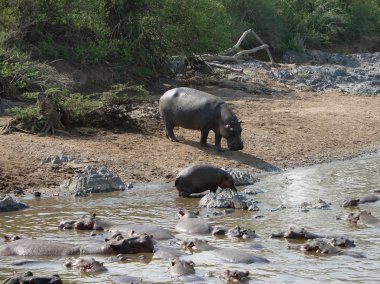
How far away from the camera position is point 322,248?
8992mm

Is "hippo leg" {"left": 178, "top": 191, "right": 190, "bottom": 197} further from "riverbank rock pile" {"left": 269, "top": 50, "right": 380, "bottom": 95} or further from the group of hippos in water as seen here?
"riverbank rock pile" {"left": 269, "top": 50, "right": 380, "bottom": 95}

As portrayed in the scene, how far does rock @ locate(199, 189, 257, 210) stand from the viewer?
37.4ft

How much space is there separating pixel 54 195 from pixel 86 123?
4.08 m

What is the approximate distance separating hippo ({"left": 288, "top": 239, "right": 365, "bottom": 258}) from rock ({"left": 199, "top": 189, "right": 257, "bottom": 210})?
2.27 metres

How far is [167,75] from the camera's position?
2227 cm

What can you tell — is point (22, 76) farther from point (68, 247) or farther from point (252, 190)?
point (68, 247)

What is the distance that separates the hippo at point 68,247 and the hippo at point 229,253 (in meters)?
0.51

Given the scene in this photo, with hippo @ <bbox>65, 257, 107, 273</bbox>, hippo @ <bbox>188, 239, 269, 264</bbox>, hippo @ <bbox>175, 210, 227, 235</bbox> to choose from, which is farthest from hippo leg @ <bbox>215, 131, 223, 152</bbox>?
hippo @ <bbox>65, 257, 107, 273</bbox>

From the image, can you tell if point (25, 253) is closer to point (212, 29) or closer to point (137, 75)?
point (137, 75)

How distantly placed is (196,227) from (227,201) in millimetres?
1683

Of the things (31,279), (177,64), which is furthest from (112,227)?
(177,64)

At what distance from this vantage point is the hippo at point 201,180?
12211mm

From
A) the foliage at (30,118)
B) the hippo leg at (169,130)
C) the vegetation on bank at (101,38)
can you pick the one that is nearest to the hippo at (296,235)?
the hippo leg at (169,130)

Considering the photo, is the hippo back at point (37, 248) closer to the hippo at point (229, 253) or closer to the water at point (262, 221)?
the water at point (262, 221)
